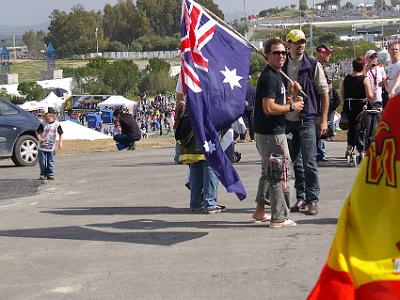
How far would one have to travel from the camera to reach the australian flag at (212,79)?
8328 millimetres

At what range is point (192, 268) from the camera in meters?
6.76

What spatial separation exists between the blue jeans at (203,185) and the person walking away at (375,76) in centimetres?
376

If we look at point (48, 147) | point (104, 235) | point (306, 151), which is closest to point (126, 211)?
point (104, 235)

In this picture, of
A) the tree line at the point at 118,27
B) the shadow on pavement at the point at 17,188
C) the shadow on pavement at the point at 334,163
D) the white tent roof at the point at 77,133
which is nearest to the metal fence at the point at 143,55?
the tree line at the point at 118,27

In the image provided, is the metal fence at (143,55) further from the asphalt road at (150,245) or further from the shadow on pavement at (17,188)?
the asphalt road at (150,245)

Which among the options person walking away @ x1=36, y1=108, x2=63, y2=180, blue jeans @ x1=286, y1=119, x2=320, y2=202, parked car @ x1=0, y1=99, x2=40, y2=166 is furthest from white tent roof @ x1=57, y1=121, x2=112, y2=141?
blue jeans @ x1=286, y1=119, x2=320, y2=202

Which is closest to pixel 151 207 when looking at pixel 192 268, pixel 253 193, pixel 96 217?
pixel 96 217

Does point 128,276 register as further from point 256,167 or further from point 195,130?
point 256,167

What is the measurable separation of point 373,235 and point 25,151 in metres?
13.9

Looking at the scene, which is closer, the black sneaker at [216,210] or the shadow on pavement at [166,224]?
the shadow on pavement at [166,224]

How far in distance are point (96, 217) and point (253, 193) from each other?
7.74ft

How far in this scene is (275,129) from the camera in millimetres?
8039

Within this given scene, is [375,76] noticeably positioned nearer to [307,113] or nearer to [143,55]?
[307,113]

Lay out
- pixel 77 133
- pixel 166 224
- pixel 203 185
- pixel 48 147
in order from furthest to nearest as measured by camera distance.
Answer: pixel 77 133 < pixel 48 147 < pixel 203 185 < pixel 166 224
